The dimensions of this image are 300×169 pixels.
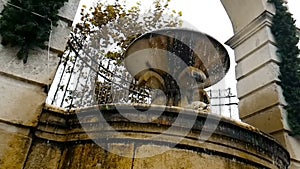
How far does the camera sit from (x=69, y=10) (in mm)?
4391

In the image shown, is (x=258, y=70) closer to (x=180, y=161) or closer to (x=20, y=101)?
(x=180, y=161)

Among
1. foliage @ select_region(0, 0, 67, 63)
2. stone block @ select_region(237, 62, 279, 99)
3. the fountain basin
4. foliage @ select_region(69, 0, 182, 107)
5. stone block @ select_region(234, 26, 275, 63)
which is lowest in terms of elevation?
the fountain basin

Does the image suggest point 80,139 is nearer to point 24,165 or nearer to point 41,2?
point 24,165

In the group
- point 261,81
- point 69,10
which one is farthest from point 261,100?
point 69,10

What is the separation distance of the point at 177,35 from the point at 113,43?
932cm

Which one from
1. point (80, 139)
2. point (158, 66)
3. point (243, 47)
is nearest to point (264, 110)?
point (243, 47)

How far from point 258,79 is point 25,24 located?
4.56m

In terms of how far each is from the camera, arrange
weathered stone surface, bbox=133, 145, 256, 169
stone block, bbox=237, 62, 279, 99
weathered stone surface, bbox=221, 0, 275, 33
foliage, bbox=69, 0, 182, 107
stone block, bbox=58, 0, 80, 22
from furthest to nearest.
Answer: foliage, bbox=69, 0, 182, 107 < weathered stone surface, bbox=221, 0, 275, 33 < stone block, bbox=237, 62, 279, 99 < stone block, bbox=58, 0, 80, 22 < weathered stone surface, bbox=133, 145, 256, 169

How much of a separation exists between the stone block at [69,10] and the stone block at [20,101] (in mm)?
1183

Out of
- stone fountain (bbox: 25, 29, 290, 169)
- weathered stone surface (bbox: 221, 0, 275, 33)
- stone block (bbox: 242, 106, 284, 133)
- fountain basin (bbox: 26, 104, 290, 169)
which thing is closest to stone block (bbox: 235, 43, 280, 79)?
weathered stone surface (bbox: 221, 0, 275, 33)

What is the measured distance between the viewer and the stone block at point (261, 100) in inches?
229

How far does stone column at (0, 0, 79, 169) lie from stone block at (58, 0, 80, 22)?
0.31 metres

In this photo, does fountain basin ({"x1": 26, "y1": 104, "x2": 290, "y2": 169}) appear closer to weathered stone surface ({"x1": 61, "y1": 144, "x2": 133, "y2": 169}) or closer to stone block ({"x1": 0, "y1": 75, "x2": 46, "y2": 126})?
weathered stone surface ({"x1": 61, "y1": 144, "x2": 133, "y2": 169})

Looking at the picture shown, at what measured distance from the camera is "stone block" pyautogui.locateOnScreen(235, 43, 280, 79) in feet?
20.6
